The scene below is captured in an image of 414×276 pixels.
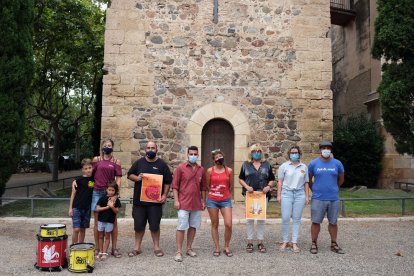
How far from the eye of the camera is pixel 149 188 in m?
5.46

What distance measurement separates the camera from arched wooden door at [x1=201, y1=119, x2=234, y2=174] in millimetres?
9984

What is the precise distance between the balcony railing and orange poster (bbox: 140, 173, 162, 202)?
1484 centimetres

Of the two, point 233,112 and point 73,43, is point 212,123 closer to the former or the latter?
point 233,112

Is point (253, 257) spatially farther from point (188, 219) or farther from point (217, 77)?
point (217, 77)

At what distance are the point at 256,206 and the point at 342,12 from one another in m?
14.8

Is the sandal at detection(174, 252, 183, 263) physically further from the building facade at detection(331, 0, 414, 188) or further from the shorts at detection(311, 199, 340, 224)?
the building facade at detection(331, 0, 414, 188)

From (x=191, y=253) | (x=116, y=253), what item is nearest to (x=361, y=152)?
(x=191, y=253)

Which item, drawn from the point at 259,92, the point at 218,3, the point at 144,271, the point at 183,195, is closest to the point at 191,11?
the point at 218,3

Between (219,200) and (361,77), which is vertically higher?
(361,77)

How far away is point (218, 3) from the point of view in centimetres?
1004

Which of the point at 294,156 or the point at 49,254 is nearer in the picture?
the point at 49,254

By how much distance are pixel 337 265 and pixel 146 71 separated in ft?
22.2

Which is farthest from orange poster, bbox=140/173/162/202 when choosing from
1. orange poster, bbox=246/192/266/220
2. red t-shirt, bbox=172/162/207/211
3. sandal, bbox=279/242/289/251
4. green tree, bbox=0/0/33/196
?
green tree, bbox=0/0/33/196

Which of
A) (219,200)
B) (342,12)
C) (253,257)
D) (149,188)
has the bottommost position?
(253,257)
